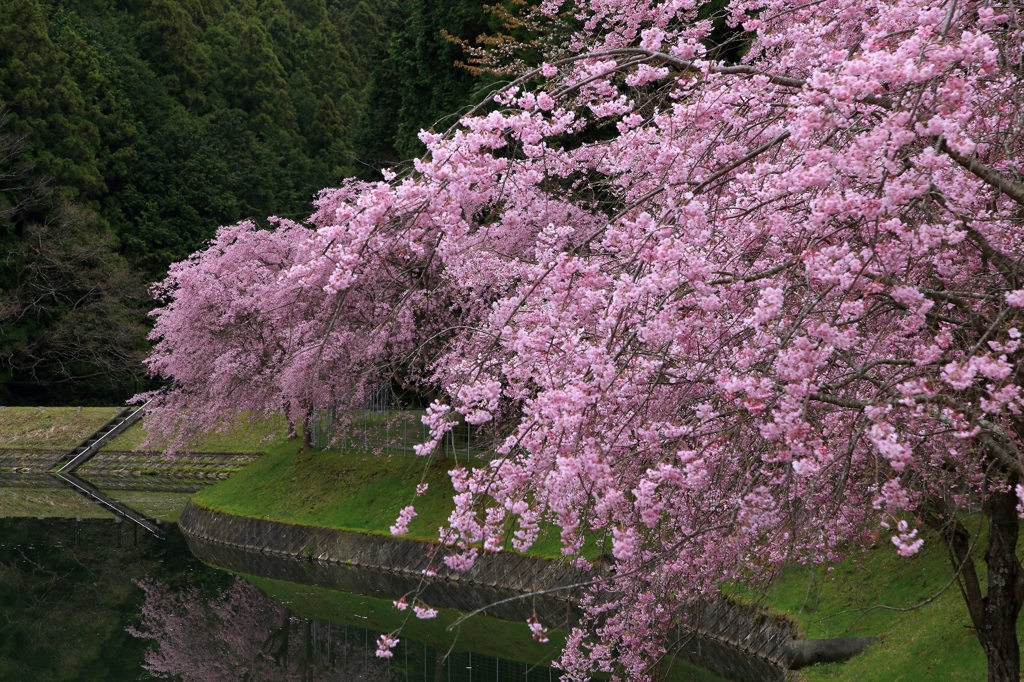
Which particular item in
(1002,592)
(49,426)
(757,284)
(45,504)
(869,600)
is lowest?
(869,600)

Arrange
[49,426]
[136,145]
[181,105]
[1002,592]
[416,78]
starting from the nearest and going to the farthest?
[1002,592] → [416,78] → [49,426] → [136,145] → [181,105]

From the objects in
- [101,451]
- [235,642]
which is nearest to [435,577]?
[235,642]

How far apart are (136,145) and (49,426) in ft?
48.2

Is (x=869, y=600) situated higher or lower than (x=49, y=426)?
lower

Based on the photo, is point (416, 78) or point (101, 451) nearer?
point (416, 78)

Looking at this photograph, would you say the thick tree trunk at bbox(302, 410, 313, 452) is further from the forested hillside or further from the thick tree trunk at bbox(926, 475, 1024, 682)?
the thick tree trunk at bbox(926, 475, 1024, 682)

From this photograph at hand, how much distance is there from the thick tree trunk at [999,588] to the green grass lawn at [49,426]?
110ft

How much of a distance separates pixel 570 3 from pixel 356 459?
35.9 feet

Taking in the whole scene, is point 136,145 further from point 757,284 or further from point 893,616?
point 757,284

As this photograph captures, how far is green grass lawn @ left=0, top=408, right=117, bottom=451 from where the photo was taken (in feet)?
Answer: 119

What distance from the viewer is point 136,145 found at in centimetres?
4600

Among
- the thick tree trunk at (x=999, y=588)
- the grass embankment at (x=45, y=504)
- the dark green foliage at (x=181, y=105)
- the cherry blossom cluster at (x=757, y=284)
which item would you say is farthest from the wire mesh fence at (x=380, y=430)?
the dark green foliage at (x=181, y=105)

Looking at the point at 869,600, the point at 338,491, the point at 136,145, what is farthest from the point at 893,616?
the point at 136,145

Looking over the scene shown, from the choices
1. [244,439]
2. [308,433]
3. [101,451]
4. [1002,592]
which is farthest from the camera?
[101,451]
